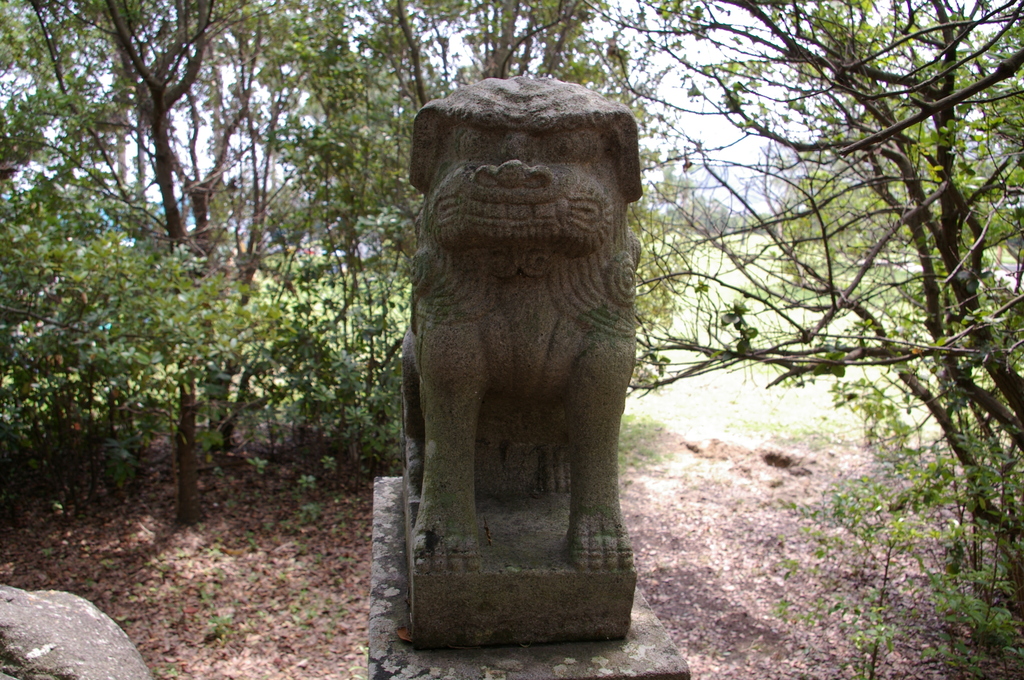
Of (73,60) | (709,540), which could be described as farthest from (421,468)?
(73,60)

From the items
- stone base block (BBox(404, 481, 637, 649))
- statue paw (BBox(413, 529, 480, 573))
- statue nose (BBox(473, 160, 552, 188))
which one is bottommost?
stone base block (BBox(404, 481, 637, 649))

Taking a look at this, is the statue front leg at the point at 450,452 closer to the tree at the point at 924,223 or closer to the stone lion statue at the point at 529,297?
the stone lion statue at the point at 529,297

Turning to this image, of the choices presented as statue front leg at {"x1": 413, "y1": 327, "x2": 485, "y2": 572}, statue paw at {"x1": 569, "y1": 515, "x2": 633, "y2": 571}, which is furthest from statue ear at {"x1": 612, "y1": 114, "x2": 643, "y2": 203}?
statue paw at {"x1": 569, "y1": 515, "x2": 633, "y2": 571}

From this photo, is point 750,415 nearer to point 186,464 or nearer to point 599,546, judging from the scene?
point 186,464

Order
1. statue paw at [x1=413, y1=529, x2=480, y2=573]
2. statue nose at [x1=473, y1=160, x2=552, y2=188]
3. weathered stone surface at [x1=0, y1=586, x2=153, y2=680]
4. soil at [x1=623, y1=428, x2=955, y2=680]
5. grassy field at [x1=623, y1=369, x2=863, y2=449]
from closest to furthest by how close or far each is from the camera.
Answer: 1. statue nose at [x1=473, y1=160, x2=552, y2=188]
2. statue paw at [x1=413, y1=529, x2=480, y2=573]
3. weathered stone surface at [x1=0, y1=586, x2=153, y2=680]
4. soil at [x1=623, y1=428, x2=955, y2=680]
5. grassy field at [x1=623, y1=369, x2=863, y2=449]

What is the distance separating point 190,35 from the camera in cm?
541

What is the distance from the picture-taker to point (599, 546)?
6.43ft

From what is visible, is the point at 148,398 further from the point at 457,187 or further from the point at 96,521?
the point at 457,187

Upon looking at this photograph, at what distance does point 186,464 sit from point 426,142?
367cm

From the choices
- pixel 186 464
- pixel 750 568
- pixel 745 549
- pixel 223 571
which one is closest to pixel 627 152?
pixel 750 568

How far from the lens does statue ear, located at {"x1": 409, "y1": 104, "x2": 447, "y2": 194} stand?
199 centimetres

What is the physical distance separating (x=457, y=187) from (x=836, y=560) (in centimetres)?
362

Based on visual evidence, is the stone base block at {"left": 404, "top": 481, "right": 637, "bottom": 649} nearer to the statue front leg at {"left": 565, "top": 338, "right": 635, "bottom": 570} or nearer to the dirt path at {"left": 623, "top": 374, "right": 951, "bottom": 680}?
the statue front leg at {"left": 565, "top": 338, "right": 635, "bottom": 570}

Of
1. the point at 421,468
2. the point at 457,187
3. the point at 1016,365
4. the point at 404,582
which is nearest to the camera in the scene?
the point at 457,187
